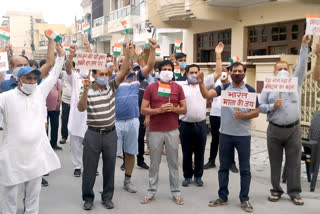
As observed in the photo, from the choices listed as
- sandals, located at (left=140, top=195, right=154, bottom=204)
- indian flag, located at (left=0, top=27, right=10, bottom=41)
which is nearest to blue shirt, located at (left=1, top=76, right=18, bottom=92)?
sandals, located at (left=140, top=195, right=154, bottom=204)

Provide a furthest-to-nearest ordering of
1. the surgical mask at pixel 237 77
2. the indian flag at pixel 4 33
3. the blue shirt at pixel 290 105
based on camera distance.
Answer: the indian flag at pixel 4 33 → the blue shirt at pixel 290 105 → the surgical mask at pixel 237 77

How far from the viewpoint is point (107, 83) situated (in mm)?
4840

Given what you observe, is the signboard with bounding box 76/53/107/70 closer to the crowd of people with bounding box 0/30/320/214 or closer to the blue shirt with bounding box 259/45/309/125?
the crowd of people with bounding box 0/30/320/214

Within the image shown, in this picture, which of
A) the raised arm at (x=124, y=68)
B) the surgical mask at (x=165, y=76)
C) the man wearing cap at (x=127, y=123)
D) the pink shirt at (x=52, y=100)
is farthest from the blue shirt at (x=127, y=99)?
the pink shirt at (x=52, y=100)

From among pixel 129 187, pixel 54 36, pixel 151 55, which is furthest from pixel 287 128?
pixel 54 36

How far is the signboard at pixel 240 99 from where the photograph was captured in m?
4.72

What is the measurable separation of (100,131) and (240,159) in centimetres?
193

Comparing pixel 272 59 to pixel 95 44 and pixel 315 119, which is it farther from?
pixel 95 44

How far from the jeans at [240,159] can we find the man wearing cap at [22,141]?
2.36 metres

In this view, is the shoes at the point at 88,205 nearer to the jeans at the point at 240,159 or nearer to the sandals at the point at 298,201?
the jeans at the point at 240,159

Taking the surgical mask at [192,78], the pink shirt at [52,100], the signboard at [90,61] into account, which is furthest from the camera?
the pink shirt at [52,100]

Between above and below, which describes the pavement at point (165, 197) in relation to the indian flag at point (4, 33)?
below

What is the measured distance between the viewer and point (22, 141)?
12.7 feet

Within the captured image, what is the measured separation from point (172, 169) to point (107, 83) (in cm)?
152
